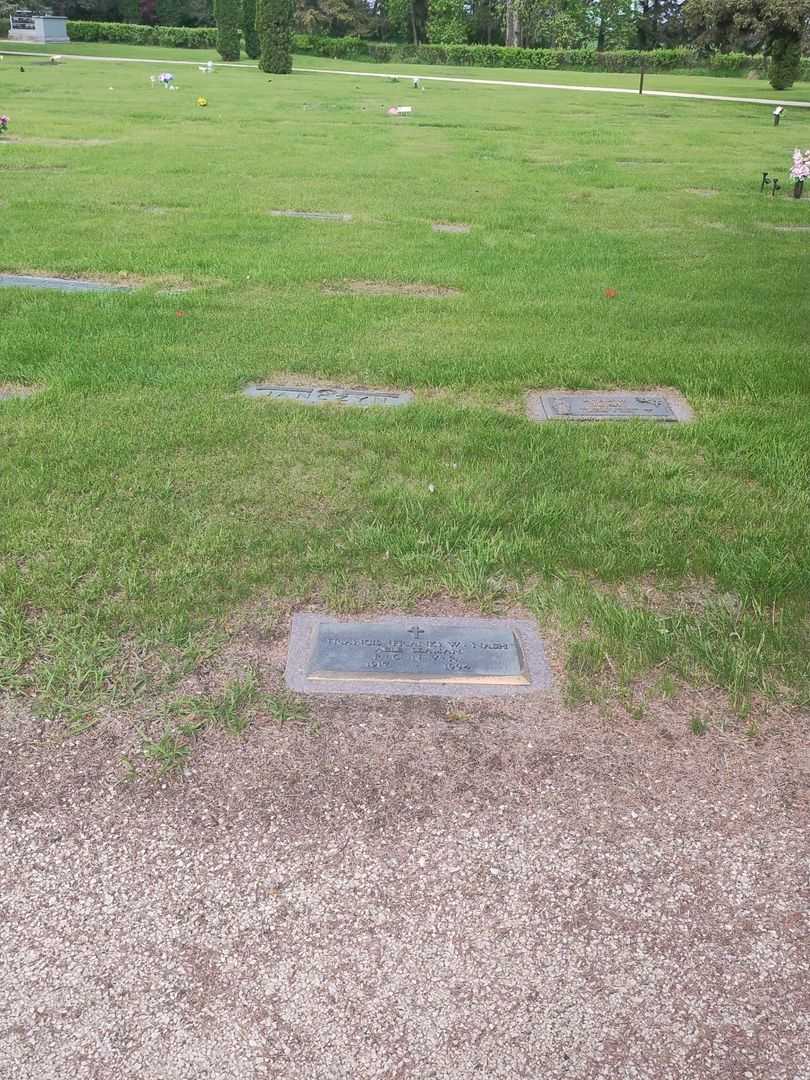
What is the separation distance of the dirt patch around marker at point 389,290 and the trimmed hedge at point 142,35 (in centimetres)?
5432

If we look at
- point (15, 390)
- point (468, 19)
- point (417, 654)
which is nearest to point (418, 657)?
point (417, 654)

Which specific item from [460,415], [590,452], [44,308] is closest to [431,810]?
Answer: [590,452]

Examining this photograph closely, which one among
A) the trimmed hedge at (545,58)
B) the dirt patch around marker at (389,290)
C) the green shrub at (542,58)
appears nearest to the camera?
the dirt patch around marker at (389,290)

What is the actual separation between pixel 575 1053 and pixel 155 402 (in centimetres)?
414

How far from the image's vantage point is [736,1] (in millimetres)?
29531

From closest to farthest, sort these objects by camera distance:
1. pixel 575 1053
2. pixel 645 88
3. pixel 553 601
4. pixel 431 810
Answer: pixel 575 1053, pixel 431 810, pixel 553 601, pixel 645 88

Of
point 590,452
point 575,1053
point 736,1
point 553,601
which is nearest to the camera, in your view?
point 575,1053

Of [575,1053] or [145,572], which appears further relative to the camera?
[145,572]

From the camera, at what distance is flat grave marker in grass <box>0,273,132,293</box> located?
24.6 feet

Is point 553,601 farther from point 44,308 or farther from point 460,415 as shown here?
point 44,308

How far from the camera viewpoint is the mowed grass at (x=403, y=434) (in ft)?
11.0

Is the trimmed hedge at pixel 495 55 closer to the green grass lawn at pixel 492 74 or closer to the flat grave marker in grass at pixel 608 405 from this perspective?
the green grass lawn at pixel 492 74

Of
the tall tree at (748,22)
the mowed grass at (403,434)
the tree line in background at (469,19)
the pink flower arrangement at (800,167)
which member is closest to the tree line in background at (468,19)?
the tree line in background at (469,19)

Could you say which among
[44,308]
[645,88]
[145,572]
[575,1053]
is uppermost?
[645,88]
